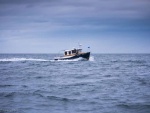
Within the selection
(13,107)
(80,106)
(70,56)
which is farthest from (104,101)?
(70,56)

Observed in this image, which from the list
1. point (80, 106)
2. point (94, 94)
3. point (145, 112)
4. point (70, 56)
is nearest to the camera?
point (145, 112)

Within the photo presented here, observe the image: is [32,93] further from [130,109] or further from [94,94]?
[130,109]

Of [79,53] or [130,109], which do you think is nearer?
[130,109]

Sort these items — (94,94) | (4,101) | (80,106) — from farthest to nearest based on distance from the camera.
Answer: (94,94), (4,101), (80,106)

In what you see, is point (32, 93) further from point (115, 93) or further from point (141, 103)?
point (141, 103)

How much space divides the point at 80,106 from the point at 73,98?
81.5 inches

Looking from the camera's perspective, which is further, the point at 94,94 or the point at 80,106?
the point at 94,94

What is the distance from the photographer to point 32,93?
1634cm

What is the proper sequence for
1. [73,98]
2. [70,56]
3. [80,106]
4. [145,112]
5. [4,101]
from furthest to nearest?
[70,56] < [73,98] < [4,101] < [80,106] < [145,112]

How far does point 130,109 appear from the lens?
12.5 m

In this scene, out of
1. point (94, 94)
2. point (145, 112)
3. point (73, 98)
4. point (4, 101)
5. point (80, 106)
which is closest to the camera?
point (145, 112)

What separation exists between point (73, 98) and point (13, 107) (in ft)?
12.2

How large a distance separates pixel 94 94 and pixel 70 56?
3875 centimetres

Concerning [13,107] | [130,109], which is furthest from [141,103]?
[13,107]
